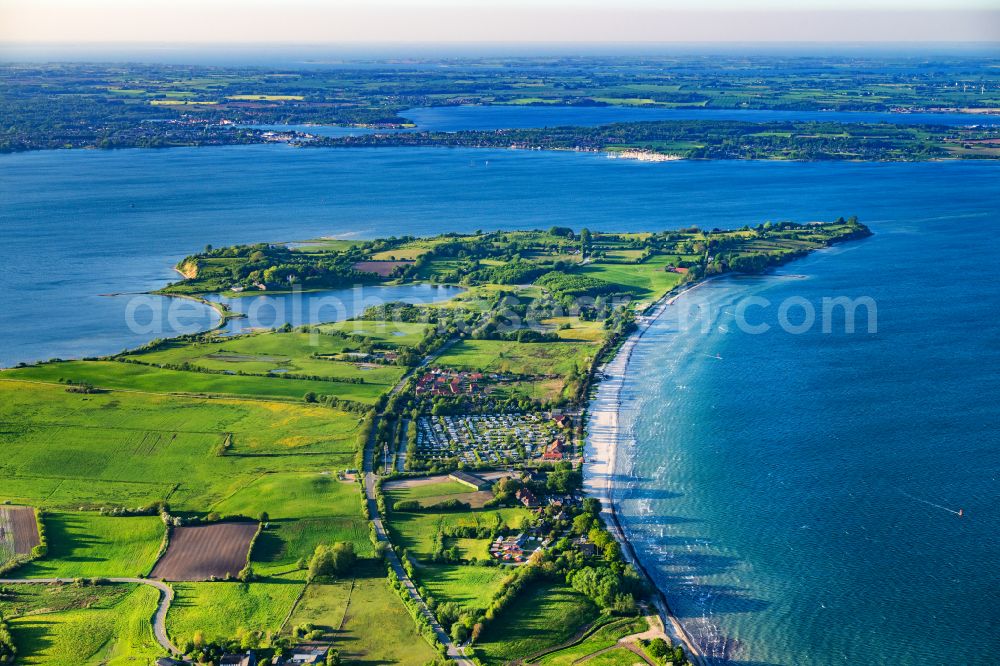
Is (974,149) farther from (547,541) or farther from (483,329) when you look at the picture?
(547,541)

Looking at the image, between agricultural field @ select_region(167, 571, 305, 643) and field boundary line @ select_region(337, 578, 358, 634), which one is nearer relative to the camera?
agricultural field @ select_region(167, 571, 305, 643)

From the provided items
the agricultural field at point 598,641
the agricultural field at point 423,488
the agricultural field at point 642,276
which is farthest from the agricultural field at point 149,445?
the agricultural field at point 642,276

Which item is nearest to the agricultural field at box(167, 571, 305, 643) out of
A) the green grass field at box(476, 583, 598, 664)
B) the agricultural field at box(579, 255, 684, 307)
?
the green grass field at box(476, 583, 598, 664)


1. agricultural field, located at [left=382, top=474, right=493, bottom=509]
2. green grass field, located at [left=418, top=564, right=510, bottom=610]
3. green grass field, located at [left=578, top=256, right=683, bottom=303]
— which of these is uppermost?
green grass field, located at [left=578, top=256, right=683, bottom=303]

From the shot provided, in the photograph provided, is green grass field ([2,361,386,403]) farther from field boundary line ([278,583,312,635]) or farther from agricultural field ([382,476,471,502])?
field boundary line ([278,583,312,635])

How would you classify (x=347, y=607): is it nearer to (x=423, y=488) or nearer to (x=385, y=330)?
(x=423, y=488)
